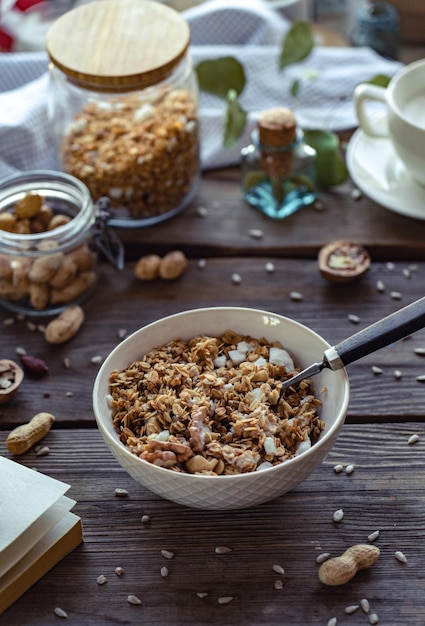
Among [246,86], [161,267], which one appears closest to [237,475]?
[161,267]

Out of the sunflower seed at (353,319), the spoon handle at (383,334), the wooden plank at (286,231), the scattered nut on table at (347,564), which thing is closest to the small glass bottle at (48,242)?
the wooden plank at (286,231)

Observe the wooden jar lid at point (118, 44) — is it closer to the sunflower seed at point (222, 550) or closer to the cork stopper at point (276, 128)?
the cork stopper at point (276, 128)

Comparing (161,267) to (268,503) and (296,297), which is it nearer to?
(296,297)

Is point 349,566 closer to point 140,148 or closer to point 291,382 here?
point 291,382

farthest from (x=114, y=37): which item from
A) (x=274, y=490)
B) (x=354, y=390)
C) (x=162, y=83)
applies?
(x=274, y=490)

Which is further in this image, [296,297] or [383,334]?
[296,297]
